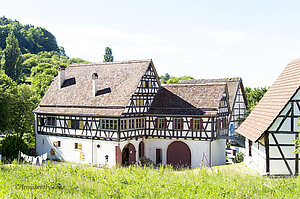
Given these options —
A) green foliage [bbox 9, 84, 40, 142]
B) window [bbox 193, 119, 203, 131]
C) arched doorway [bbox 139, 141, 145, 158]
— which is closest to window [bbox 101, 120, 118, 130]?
arched doorway [bbox 139, 141, 145, 158]

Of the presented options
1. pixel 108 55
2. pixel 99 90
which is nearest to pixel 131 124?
pixel 99 90

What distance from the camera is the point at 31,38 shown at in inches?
4535

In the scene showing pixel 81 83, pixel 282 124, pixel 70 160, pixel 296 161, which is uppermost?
pixel 81 83

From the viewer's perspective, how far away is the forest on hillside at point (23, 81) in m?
30.4

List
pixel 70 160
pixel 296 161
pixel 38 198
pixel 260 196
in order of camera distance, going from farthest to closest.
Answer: pixel 70 160
pixel 296 161
pixel 260 196
pixel 38 198

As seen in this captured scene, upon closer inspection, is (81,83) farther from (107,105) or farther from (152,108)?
(152,108)

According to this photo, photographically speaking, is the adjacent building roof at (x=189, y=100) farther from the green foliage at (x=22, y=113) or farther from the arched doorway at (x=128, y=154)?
the green foliage at (x=22, y=113)

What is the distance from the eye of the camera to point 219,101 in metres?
27.9

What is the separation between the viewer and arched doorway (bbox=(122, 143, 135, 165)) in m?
28.1

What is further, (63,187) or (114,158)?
(114,158)

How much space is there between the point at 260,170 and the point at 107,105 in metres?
13.3

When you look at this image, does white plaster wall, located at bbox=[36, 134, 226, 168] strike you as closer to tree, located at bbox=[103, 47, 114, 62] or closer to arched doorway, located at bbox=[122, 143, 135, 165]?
arched doorway, located at bbox=[122, 143, 135, 165]

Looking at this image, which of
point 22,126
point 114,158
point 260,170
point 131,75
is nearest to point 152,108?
point 131,75

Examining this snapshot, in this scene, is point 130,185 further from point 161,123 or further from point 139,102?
point 161,123
